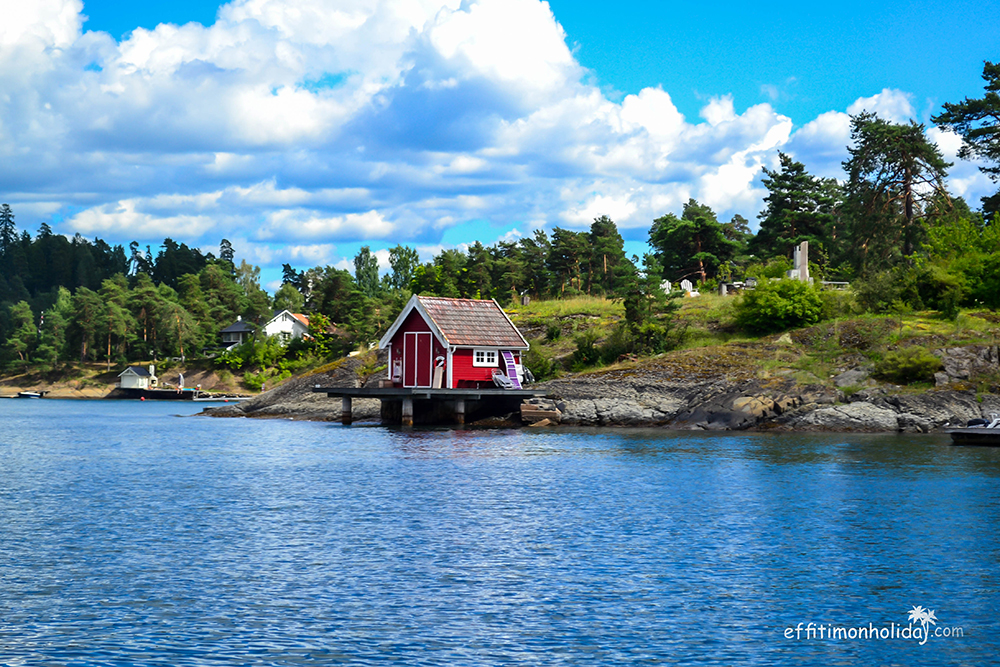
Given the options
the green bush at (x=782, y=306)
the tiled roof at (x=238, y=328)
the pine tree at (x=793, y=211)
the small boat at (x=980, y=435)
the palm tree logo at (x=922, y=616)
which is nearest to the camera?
the palm tree logo at (x=922, y=616)

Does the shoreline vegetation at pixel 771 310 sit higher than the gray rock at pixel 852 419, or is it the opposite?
the shoreline vegetation at pixel 771 310

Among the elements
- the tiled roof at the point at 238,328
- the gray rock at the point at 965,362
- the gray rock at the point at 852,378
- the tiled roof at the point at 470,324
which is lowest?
the gray rock at the point at 852,378

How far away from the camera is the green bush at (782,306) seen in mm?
57094

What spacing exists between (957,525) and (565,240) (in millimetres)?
72247

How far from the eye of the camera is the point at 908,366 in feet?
155

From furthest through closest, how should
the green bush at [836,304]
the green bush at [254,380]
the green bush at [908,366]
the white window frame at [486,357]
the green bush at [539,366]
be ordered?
the green bush at [254,380]
the green bush at [539,366]
the green bush at [836,304]
the white window frame at [486,357]
the green bush at [908,366]

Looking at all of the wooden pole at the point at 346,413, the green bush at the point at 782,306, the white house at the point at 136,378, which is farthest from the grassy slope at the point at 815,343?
the white house at the point at 136,378

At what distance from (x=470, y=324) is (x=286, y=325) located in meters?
94.5

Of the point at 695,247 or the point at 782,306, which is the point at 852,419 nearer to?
the point at 782,306

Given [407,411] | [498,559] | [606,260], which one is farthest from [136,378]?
[498,559]

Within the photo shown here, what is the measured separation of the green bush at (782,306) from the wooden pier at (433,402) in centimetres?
1581

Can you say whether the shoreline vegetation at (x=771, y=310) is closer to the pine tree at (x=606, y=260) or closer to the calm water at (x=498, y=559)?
the pine tree at (x=606, y=260)

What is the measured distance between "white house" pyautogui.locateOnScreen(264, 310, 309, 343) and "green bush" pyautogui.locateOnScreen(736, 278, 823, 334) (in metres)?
94.1

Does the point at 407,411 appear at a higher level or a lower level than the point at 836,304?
lower
